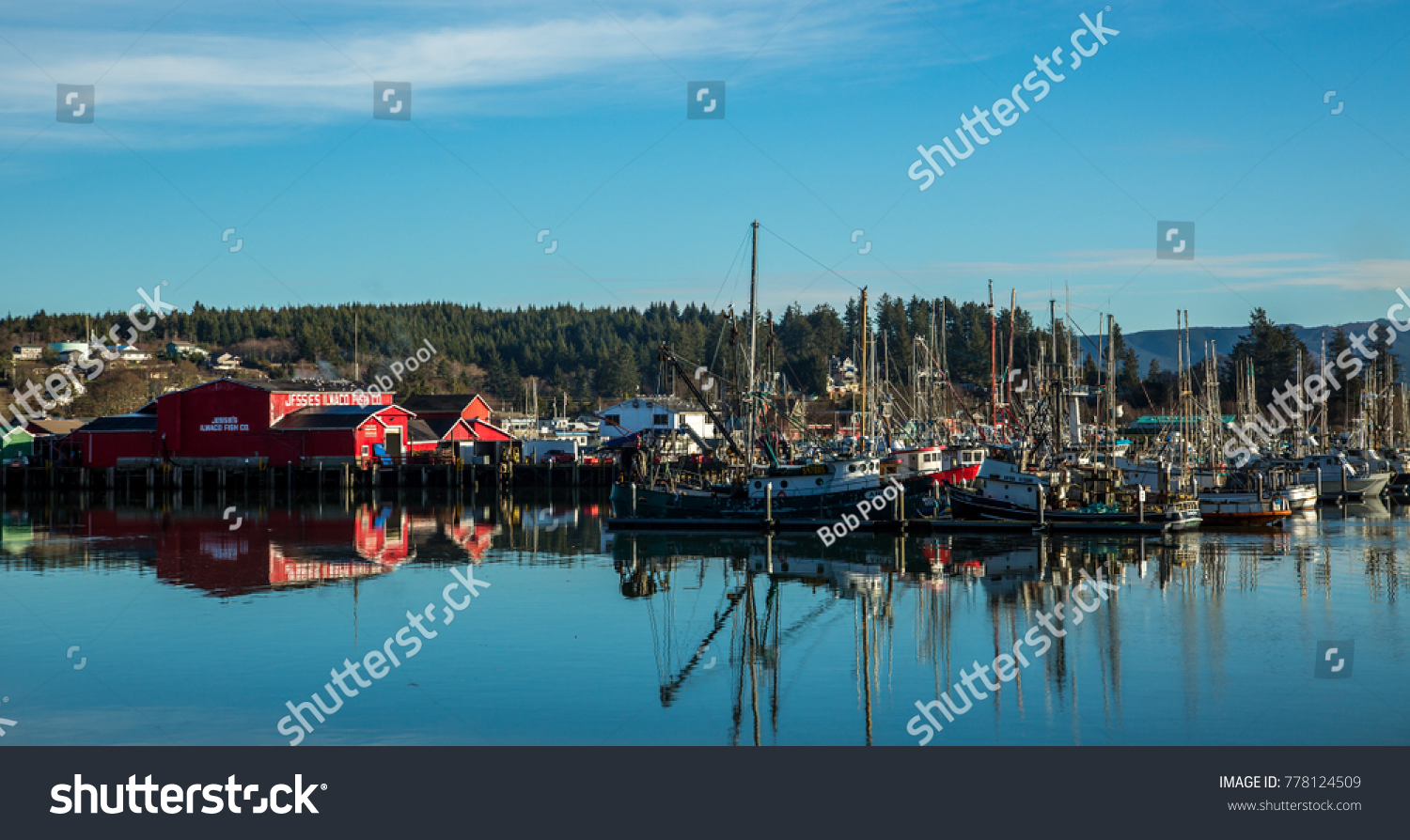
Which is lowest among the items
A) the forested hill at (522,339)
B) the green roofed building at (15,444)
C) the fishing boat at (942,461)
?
the fishing boat at (942,461)

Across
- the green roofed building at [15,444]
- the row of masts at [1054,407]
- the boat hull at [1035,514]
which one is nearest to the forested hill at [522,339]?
the row of masts at [1054,407]

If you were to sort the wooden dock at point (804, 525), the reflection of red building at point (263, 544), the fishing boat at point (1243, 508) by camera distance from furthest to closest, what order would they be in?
the fishing boat at point (1243, 508) < the wooden dock at point (804, 525) < the reflection of red building at point (263, 544)

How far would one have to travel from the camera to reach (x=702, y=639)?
23172 millimetres

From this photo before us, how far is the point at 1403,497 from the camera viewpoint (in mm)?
59438

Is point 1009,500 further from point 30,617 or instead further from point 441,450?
point 441,450

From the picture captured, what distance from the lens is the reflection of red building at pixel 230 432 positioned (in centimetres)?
6925

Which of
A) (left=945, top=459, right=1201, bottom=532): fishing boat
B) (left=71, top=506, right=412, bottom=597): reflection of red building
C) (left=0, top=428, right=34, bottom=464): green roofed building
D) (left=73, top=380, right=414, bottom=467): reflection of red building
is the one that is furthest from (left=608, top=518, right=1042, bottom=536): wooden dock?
(left=0, top=428, right=34, bottom=464): green roofed building

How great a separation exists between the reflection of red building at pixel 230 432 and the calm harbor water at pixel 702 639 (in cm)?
2838

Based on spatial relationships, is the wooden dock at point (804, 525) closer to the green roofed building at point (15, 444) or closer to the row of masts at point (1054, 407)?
the row of masts at point (1054, 407)

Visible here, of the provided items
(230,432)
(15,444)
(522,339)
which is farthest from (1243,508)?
(522,339)

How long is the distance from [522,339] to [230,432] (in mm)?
110636

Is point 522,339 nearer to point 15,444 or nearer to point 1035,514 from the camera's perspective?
point 15,444

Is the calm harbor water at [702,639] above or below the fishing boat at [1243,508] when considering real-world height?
below
